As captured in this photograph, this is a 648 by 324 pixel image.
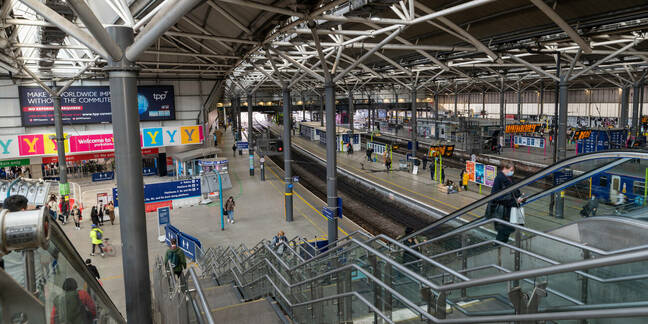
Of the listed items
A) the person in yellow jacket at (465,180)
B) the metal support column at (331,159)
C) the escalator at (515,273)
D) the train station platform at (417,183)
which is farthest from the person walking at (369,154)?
the escalator at (515,273)

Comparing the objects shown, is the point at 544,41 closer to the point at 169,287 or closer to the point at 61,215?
the point at 169,287

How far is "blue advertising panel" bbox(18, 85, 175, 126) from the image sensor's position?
1014 inches

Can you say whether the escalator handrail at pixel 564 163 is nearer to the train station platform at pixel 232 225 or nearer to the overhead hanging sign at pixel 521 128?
the train station platform at pixel 232 225

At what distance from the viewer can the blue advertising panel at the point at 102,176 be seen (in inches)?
1260

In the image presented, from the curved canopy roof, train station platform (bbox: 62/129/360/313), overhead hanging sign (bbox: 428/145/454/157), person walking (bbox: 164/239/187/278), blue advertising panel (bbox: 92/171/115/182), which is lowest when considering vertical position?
train station platform (bbox: 62/129/360/313)

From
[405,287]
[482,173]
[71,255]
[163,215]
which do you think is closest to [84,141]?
[163,215]

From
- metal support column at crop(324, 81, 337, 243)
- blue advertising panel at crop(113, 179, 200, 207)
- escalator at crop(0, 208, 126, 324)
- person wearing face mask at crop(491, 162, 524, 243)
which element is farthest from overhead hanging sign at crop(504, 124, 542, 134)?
escalator at crop(0, 208, 126, 324)

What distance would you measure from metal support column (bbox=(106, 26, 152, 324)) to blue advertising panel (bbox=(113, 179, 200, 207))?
12.7 metres

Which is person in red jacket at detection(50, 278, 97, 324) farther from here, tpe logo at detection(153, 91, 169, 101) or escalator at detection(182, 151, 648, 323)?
tpe logo at detection(153, 91, 169, 101)

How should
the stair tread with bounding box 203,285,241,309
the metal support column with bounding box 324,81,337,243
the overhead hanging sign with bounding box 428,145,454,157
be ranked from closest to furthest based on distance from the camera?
the stair tread with bounding box 203,285,241,309
the metal support column with bounding box 324,81,337,243
the overhead hanging sign with bounding box 428,145,454,157

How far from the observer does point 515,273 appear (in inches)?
121

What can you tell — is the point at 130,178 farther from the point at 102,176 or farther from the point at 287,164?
the point at 102,176

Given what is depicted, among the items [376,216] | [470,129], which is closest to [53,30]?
[376,216]

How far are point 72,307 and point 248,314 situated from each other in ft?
15.1
